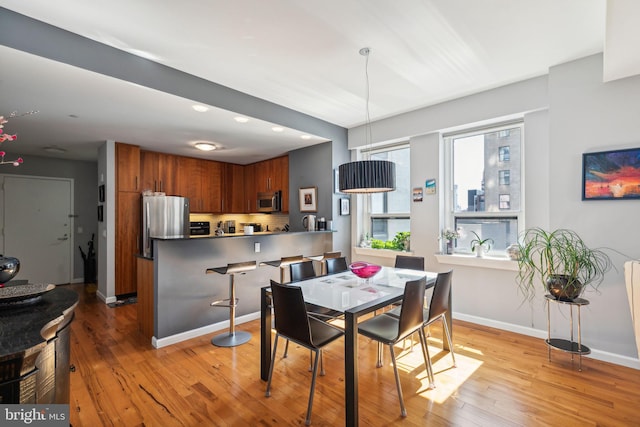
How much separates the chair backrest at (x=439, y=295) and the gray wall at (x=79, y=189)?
6.70 m

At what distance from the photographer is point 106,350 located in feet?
9.80

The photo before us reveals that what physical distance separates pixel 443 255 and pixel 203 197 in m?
4.50

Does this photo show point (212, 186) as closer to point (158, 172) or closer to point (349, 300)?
point (158, 172)

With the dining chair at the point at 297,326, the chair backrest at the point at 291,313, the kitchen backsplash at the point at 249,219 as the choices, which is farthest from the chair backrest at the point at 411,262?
the kitchen backsplash at the point at 249,219

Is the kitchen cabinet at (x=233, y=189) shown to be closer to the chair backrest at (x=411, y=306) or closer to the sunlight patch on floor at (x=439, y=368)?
the sunlight patch on floor at (x=439, y=368)

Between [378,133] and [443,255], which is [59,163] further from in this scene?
[443,255]

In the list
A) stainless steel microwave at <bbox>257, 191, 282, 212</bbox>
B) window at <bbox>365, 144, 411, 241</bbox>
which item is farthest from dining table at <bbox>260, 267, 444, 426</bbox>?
stainless steel microwave at <bbox>257, 191, 282, 212</bbox>

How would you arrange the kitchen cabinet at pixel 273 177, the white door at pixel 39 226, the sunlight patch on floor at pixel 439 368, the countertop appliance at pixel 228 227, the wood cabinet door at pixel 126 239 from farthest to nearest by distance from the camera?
1. the countertop appliance at pixel 228 227
2. the kitchen cabinet at pixel 273 177
3. the white door at pixel 39 226
4. the wood cabinet door at pixel 126 239
5. the sunlight patch on floor at pixel 439 368

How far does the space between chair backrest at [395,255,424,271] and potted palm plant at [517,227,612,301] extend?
100cm

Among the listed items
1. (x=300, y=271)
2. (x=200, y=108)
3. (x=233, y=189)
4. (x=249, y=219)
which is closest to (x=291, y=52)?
(x=200, y=108)

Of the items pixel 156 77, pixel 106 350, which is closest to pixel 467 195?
pixel 156 77

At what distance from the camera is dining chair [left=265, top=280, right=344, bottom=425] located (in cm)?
198

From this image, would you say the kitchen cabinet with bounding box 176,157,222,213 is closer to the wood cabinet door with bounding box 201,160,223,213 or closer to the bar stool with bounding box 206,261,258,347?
the wood cabinet door with bounding box 201,160,223,213

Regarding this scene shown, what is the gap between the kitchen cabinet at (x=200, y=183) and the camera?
573cm
